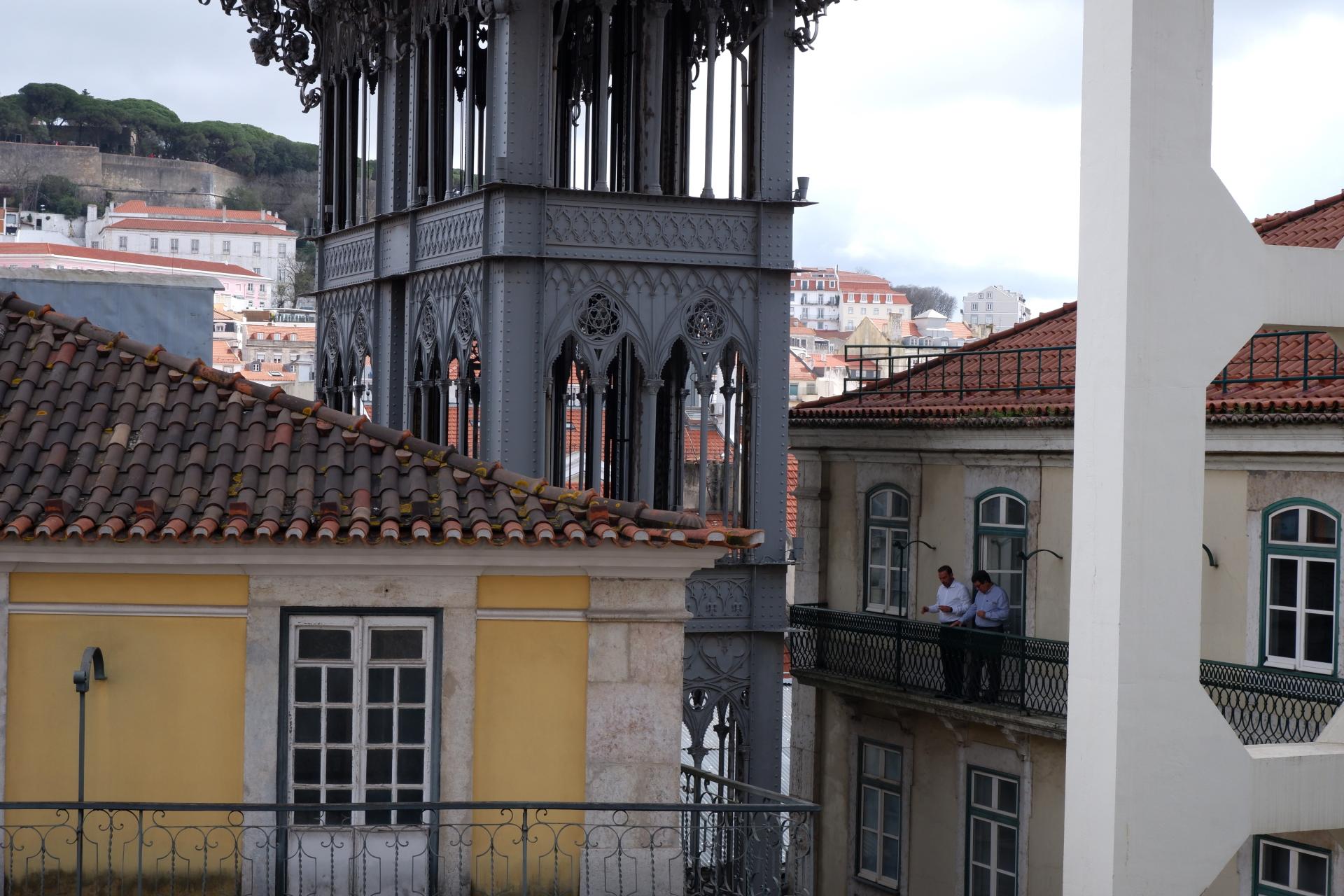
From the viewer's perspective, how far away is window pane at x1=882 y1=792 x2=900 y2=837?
24.2 m

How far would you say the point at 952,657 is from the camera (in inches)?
874

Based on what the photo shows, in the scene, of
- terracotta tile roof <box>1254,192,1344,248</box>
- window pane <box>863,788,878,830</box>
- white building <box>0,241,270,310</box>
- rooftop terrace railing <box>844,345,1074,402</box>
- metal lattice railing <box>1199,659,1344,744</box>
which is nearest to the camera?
metal lattice railing <box>1199,659,1344,744</box>

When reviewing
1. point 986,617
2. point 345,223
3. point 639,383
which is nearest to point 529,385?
point 639,383

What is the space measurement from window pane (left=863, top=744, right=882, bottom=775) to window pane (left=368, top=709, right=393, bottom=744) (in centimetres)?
1337

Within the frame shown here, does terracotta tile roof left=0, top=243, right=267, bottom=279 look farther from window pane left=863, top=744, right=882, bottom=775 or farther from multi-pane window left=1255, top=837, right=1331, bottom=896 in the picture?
multi-pane window left=1255, top=837, right=1331, bottom=896

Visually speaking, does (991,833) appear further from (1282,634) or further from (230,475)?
(230,475)

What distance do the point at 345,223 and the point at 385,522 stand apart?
11198 mm

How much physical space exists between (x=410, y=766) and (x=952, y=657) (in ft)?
37.4

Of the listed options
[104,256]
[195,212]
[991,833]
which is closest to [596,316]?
[991,833]

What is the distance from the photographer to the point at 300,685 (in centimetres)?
1200

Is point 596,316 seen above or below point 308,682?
above

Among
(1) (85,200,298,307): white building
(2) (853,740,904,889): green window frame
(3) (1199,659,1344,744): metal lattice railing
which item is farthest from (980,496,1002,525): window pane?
(1) (85,200,298,307): white building

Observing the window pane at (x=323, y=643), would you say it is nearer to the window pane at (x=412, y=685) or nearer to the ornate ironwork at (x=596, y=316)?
the window pane at (x=412, y=685)

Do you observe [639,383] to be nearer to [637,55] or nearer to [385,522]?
[637,55]
